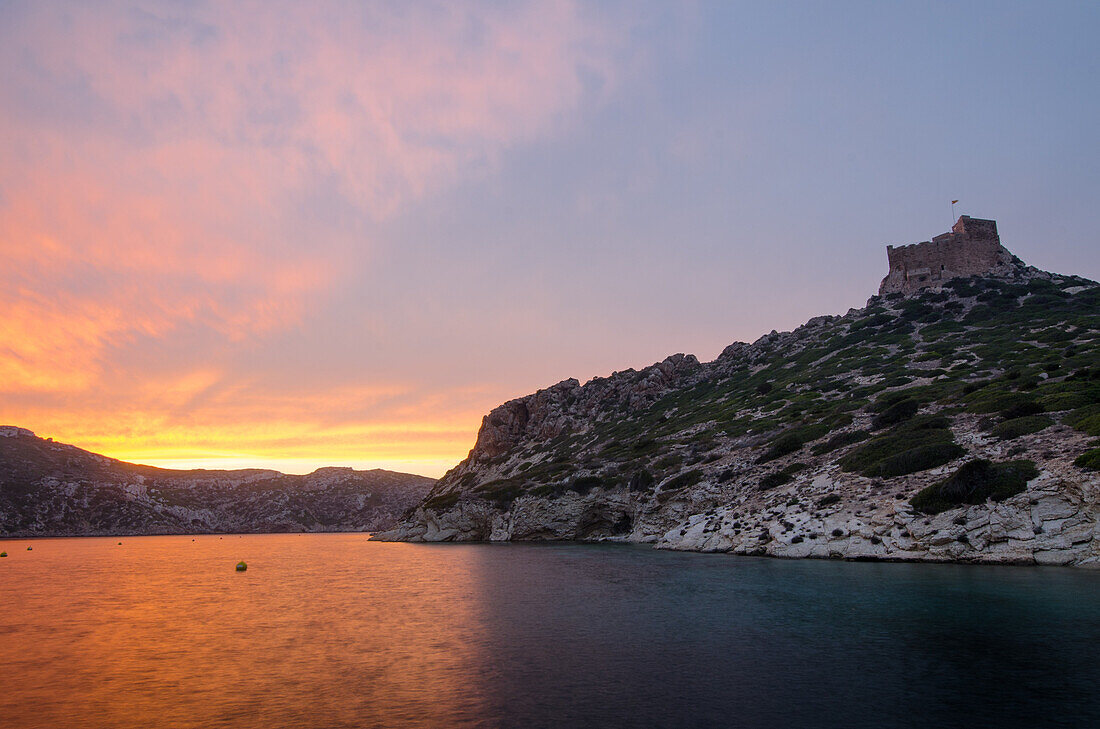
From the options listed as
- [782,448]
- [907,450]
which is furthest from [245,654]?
[782,448]

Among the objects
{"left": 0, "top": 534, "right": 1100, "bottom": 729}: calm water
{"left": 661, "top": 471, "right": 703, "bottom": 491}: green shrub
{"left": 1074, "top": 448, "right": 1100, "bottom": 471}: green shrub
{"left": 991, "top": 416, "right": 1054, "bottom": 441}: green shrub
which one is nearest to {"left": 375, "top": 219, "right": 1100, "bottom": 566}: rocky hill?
{"left": 1074, "top": 448, "right": 1100, "bottom": 471}: green shrub

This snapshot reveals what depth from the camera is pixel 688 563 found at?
146ft

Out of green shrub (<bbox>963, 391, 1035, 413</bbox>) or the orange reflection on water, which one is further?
green shrub (<bbox>963, 391, 1035, 413</bbox>)

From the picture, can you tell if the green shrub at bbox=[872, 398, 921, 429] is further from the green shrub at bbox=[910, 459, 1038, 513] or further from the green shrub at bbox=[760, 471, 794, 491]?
the green shrub at bbox=[910, 459, 1038, 513]

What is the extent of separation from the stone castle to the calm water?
4048 inches

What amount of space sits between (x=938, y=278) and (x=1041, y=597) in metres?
112

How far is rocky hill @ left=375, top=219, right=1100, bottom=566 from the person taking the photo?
1490 inches

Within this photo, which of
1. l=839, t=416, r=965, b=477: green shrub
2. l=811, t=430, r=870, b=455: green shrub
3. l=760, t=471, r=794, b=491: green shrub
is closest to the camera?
l=839, t=416, r=965, b=477: green shrub

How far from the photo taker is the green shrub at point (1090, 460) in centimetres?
3446

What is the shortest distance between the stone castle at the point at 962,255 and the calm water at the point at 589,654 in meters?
103

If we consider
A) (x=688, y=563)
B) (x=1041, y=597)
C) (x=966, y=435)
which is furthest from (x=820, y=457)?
(x=1041, y=597)

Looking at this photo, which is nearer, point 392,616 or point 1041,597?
point 1041,597

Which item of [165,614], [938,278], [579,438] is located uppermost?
[938,278]

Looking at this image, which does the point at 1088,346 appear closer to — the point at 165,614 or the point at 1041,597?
the point at 1041,597
